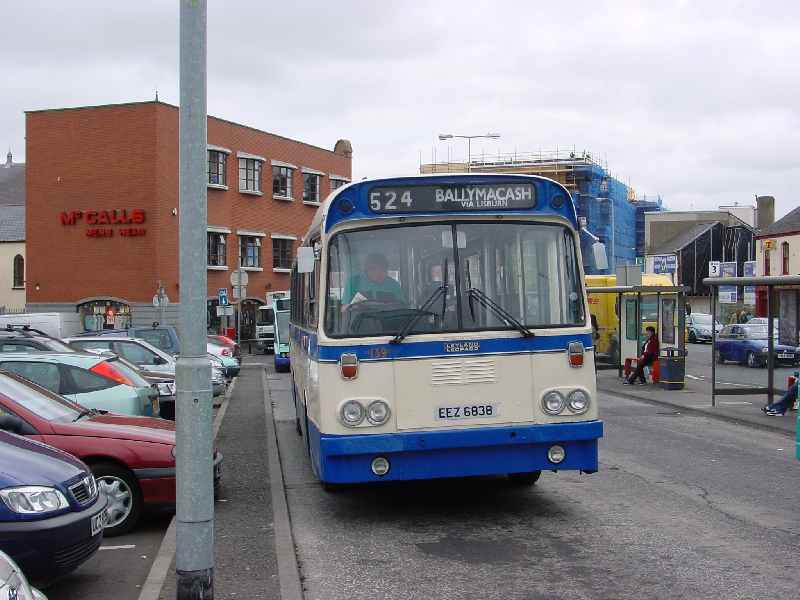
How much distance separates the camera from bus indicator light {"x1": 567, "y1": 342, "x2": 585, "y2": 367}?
8445mm

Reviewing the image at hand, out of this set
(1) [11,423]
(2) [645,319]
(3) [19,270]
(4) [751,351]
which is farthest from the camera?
(3) [19,270]

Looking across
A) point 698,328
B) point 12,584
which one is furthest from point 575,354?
point 698,328

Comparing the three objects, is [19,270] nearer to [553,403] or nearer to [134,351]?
[134,351]

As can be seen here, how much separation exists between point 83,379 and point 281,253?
149ft

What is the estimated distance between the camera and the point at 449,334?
8352 millimetres

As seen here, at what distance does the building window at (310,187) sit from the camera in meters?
59.2

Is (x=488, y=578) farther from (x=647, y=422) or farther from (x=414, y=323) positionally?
(x=647, y=422)

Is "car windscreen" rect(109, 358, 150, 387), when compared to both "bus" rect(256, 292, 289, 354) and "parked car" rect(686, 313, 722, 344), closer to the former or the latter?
"bus" rect(256, 292, 289, 354)

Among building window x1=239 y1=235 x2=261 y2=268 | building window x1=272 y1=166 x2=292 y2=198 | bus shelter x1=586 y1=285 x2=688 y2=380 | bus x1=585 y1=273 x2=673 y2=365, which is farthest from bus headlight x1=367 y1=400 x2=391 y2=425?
building window x1=272 y1=166 x2=292 y2=198

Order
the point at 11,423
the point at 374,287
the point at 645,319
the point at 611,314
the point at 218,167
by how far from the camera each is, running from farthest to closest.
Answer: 1. the point at 218,167
2. the point at 611,314
3. the point at 645,319
4. the point at 374,287
5. the point at 11,423

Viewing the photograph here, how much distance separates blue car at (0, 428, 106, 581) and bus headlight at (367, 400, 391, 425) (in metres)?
2.34

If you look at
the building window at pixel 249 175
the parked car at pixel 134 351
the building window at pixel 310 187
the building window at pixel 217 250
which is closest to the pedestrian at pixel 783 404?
the parked car at pixel 134 351

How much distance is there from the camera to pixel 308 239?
10570mm

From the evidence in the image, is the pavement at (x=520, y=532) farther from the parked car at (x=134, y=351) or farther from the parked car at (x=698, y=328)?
the parked car at (x=698, y=328)
